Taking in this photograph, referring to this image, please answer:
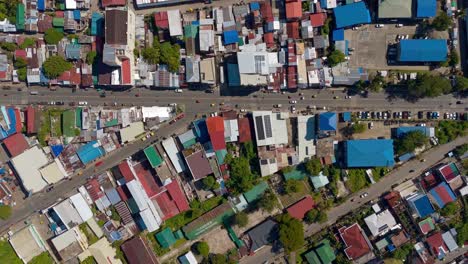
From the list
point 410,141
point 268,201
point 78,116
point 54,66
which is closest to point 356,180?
point 410,141

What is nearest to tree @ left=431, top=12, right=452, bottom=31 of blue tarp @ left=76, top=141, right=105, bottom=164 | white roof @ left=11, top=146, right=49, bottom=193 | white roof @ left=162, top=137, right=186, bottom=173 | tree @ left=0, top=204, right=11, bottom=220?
white roof @ left=162, top=137, right=186, bottom=173

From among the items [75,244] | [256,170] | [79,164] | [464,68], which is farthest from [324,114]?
[75,244]

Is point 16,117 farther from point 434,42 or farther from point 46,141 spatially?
point 434,42

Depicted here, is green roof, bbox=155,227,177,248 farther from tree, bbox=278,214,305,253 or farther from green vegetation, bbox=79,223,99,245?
tree, bbox=278,214,305,253

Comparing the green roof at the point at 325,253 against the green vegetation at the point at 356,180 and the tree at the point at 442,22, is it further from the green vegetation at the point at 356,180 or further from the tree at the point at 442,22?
the tree at the point at 442,22

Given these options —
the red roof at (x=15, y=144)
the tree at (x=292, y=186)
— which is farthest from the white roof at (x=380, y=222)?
the red roof at (x=15, y=144)
